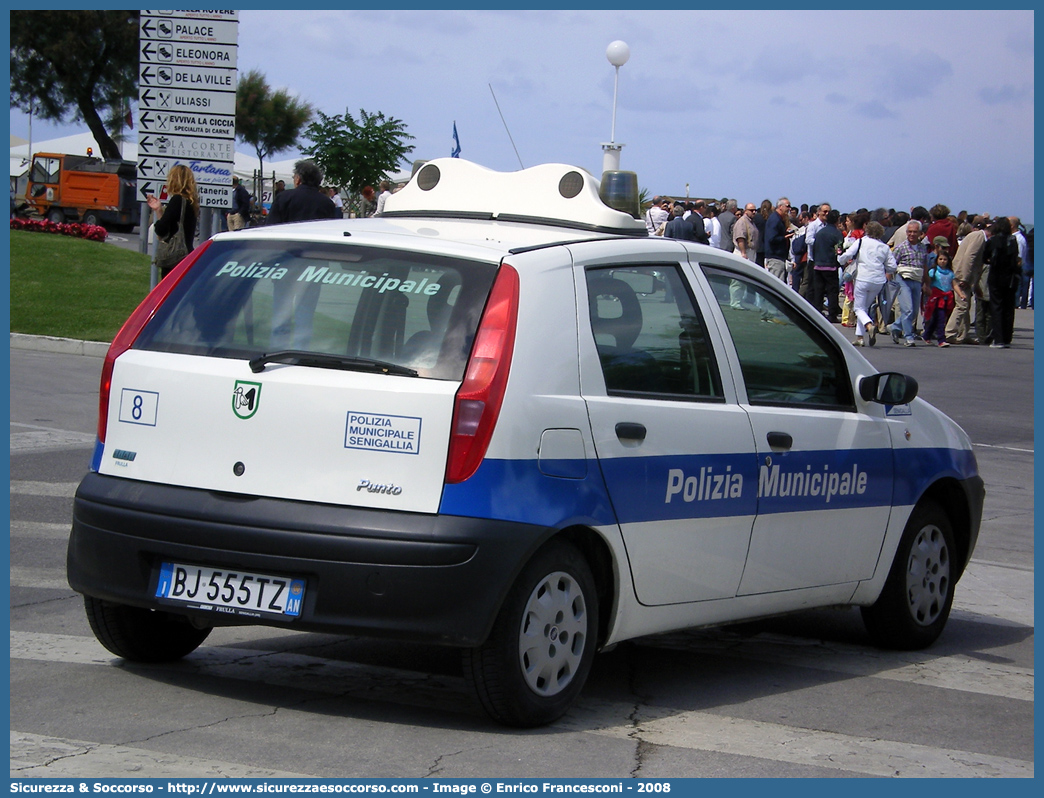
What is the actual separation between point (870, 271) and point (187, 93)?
414 inches

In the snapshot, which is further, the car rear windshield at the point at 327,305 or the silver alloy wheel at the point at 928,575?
the silver alloy wheel at the point at 928,575

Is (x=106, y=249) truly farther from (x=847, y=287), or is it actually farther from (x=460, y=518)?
(x=460, y=518)

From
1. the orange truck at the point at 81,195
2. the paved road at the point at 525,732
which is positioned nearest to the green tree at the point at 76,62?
the orange truck at the point at 81,195

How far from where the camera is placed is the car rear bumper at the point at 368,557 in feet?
14.9

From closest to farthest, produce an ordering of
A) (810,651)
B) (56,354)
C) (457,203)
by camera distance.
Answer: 1. (457,203)
2. (810,651)
3. (56,354)

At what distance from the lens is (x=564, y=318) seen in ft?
16.3

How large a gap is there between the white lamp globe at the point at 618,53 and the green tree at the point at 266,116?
6856cm

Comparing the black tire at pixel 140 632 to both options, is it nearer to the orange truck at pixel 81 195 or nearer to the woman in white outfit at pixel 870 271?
the woman in white outfit at pixel 870 271

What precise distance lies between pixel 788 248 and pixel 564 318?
20.0 metres

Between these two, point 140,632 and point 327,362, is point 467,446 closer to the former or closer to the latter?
point 327,362

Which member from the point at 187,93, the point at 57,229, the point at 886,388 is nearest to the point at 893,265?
the point at 187,93

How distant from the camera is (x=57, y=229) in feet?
89.0
